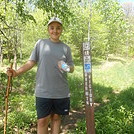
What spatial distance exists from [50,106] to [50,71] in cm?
59

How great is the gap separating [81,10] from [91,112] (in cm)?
3106

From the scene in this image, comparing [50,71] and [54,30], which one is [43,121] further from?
[54,30]

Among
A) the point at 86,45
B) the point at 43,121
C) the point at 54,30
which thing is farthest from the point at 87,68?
the point at 43,121

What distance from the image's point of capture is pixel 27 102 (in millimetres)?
7797

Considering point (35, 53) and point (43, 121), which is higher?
point (35, 53)

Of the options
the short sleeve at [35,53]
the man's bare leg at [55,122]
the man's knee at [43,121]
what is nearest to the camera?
the short sleeve at [35,53]

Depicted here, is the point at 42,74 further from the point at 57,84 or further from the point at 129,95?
the point at 129,95

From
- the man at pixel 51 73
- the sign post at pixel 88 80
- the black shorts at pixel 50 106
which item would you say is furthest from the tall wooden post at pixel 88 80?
the black shorts at pixel 50 106

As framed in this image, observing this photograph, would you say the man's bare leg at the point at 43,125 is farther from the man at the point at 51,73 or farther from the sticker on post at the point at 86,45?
the sticker on post at the point at 86,45

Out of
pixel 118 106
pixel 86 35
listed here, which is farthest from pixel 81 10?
pixel 118 106

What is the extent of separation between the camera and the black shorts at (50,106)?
13.4ft

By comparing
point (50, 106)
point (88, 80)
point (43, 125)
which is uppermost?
point (88, 80)

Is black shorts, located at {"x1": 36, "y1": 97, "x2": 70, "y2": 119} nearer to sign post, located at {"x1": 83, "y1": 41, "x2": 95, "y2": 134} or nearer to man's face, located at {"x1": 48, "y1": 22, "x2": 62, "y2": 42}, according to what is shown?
sign post, located at {"x1": 83, "y1": 41, "x2": 95, "y2": 134}

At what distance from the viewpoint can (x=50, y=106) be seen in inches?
163
